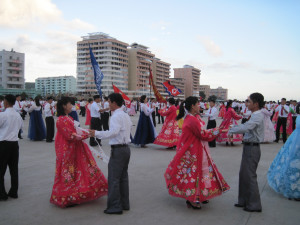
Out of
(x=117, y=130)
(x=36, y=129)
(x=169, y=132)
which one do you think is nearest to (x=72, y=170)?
(x=117, y=130)

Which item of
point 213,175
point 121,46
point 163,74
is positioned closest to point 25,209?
point 213,175

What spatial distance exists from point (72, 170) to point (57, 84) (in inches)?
7760

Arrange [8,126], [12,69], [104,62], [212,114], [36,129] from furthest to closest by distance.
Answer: [104,62]
[12,69]
[36,129]
[212,114]
[8,126]

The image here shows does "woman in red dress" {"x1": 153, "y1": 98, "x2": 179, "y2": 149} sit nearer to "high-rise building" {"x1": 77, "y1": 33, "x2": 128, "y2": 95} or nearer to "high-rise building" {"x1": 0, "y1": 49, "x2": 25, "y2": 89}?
"high-rise building" {"x1": 0, "y1": 49, "x2": 25, "y2": 89}

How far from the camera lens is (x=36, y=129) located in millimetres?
11211

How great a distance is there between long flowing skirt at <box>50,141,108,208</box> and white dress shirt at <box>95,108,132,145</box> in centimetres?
62

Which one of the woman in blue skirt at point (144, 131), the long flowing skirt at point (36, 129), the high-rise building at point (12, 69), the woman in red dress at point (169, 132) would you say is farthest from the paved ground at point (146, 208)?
the high-rise building at point (12, 69)

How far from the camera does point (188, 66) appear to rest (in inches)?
6299

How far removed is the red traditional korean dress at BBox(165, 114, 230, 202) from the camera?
3988 mm

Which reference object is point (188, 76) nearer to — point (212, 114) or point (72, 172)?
point (212, 114)

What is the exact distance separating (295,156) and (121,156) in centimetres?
297

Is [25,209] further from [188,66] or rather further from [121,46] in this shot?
[188,66]

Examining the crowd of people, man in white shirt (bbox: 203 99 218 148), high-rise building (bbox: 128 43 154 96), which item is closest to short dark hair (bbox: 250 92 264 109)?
the crowd of people

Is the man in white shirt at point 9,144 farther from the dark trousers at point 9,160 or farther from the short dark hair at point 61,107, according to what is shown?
the short dark hair at point 61,107
